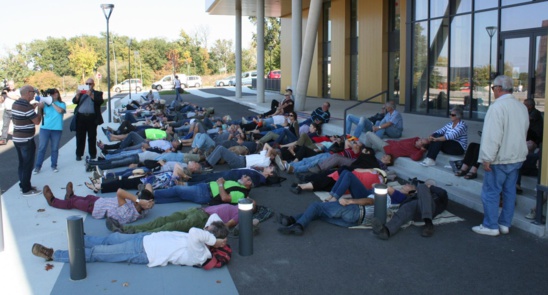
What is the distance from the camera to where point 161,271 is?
504 cm

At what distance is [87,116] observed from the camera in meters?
11.2

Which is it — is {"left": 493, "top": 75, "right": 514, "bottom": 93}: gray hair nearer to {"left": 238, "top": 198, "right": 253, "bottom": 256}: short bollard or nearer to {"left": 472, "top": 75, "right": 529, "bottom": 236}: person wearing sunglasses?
{"left": 472, "top": 75, "right": 529, "bottom": 236}: person wearing sunglasses

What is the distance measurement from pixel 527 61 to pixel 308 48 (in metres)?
8.11

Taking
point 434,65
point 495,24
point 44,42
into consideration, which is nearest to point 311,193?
point 495,24

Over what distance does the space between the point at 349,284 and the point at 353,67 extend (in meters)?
22.7

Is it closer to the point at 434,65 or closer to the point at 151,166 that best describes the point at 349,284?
the point at 151,166

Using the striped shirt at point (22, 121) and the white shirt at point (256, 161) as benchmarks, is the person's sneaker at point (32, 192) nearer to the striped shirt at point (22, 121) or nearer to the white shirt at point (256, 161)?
the striped shirt at point (22, 121)

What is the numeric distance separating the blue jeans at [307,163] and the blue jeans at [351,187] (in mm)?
2484

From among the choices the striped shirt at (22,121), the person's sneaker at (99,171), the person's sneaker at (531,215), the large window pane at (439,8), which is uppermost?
the large window pane at (439,8)

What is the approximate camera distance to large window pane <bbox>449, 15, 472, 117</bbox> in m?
14.3

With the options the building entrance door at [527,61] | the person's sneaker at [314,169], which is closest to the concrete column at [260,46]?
the building entrance door at [527,61]

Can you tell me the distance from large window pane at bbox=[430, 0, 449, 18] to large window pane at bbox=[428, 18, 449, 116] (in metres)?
0.20

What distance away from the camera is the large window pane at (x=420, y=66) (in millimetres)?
16172

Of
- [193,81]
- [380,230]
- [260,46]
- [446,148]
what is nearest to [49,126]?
[380,230]
